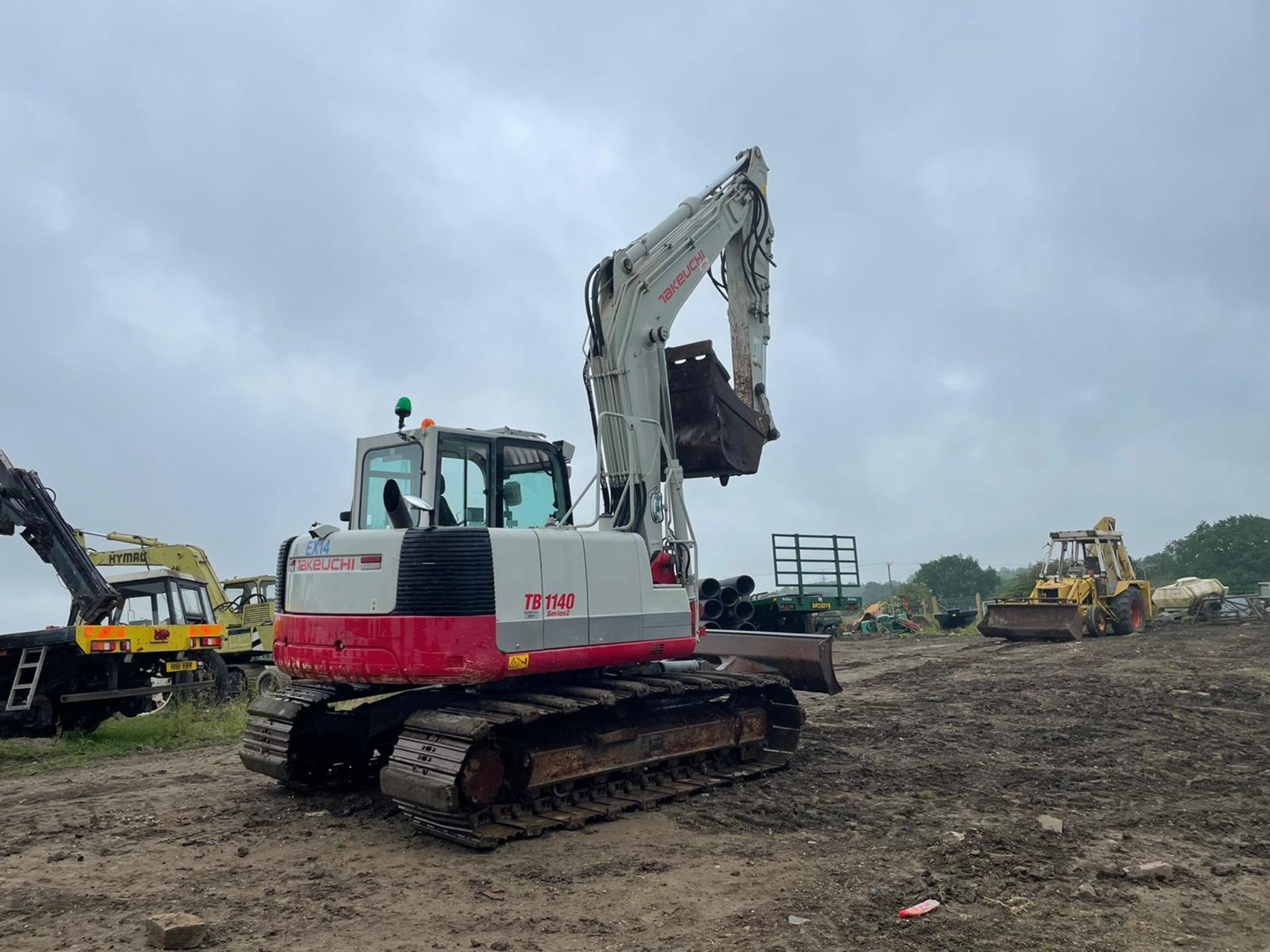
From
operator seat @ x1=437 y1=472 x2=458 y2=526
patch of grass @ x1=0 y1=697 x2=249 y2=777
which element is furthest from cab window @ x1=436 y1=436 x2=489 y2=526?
patch of grass @ x1=0 y1=697 x2=249 y2=777

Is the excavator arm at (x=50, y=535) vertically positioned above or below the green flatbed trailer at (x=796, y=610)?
above

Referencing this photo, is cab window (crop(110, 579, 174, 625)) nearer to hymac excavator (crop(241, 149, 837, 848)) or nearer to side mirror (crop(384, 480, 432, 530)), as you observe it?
hymac excavator (crop(241, 149, 837, 848))

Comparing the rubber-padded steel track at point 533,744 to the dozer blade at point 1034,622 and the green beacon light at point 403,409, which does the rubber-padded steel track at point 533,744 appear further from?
the dozer blade at point 1034,622

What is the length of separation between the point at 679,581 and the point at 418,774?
2.89 meters

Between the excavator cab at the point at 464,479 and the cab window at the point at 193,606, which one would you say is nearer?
the excavator cab at the point at 464,479

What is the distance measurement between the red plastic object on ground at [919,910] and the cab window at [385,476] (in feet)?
13.3

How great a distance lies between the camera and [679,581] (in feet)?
27.8

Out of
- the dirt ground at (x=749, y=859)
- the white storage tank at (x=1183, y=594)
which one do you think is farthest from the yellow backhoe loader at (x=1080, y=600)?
the dirt ground at (x=749, y=859)

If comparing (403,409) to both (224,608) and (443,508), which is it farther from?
(224,608)

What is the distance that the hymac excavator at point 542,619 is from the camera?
660 cm

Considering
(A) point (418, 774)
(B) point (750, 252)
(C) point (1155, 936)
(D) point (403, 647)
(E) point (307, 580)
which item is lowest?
(C) point (1155, 936)

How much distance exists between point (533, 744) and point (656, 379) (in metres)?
3.40

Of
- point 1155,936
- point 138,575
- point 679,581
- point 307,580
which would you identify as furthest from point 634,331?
point 138,575

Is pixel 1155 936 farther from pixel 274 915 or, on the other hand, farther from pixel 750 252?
pixel 750 252
